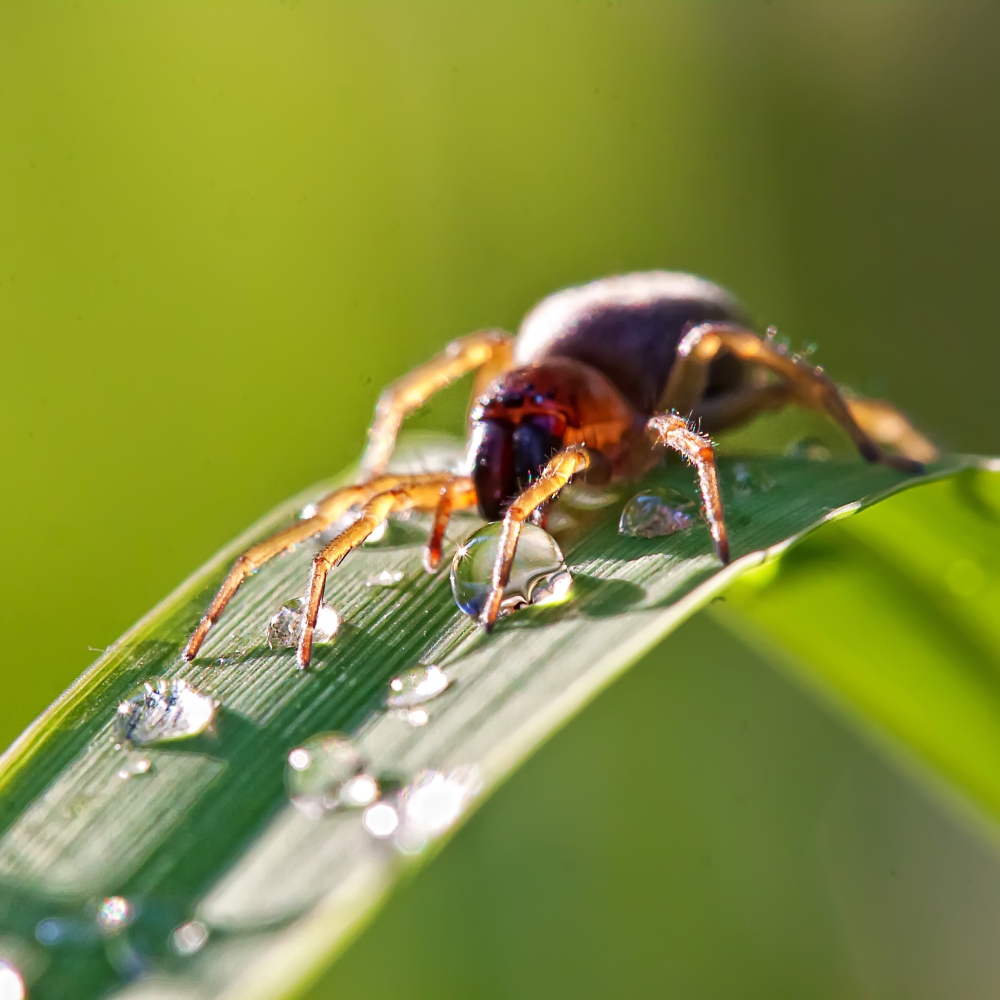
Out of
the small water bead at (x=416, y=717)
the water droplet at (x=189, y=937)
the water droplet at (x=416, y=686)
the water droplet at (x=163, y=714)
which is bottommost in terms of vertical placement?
the water droplet at (x=189, y=937)

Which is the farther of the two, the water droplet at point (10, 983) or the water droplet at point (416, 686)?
the water droplet at point (416, 686)

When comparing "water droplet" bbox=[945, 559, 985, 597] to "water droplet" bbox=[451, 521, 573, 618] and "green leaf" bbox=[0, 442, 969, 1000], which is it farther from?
"water droplet" bbox=[451, 521, 573, 618]

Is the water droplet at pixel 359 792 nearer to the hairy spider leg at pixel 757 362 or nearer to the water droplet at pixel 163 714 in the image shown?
the water droplet at pixel 163 714

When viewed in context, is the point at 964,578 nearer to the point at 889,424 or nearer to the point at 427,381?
the point at 889,424

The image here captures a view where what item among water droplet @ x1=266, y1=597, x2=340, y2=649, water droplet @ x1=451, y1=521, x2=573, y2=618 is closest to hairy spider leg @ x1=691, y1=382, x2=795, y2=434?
water droplet @ x1=451, y1=521, x2=573, y2=618

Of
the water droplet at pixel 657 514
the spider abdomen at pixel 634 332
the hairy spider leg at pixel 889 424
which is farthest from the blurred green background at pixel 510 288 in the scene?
the water droplet at pixel 657 514

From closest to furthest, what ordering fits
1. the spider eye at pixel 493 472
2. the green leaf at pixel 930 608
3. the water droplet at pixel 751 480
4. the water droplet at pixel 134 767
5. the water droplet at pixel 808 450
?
the water droplet at pixel 134 767, the green leaf at pixel 930 608, the water droplet at pixel 751 480, the spider eye at pixel 493 472, the water droplet at pixel 808 450
